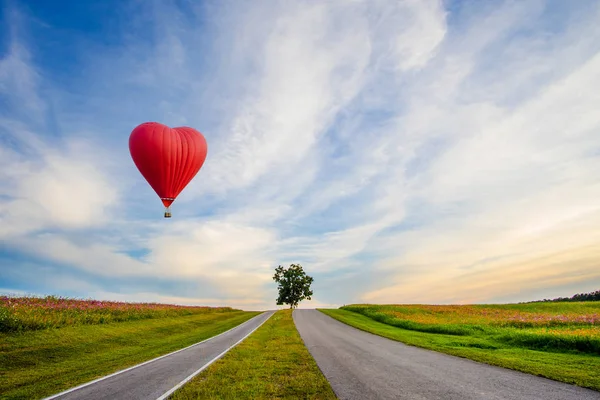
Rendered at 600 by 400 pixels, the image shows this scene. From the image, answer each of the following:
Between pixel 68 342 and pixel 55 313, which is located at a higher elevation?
pixel 55 313

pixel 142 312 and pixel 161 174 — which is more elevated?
pixel 161 174

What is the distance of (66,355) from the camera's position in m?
16.1

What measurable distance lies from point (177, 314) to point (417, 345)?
32093 mm

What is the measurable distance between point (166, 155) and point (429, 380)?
16247mm

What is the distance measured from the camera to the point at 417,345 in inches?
686

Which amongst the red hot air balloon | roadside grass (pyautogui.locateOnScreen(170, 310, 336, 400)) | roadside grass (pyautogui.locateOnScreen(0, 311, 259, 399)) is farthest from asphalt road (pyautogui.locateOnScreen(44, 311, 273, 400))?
the red hot air balloon

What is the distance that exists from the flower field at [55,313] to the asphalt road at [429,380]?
16595mm

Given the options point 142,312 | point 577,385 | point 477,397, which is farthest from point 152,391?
point 142,312

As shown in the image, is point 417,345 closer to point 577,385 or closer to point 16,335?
point 577,385

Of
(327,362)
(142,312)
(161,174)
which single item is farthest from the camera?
(142,312)

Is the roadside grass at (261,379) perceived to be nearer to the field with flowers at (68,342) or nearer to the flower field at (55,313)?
the field with flowers at (68,342)

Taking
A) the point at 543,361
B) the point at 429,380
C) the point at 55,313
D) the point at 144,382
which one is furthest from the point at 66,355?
the point at 543,361

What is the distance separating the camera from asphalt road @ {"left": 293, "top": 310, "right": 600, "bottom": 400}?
8.09 metres

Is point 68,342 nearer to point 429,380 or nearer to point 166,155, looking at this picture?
point 166,155
